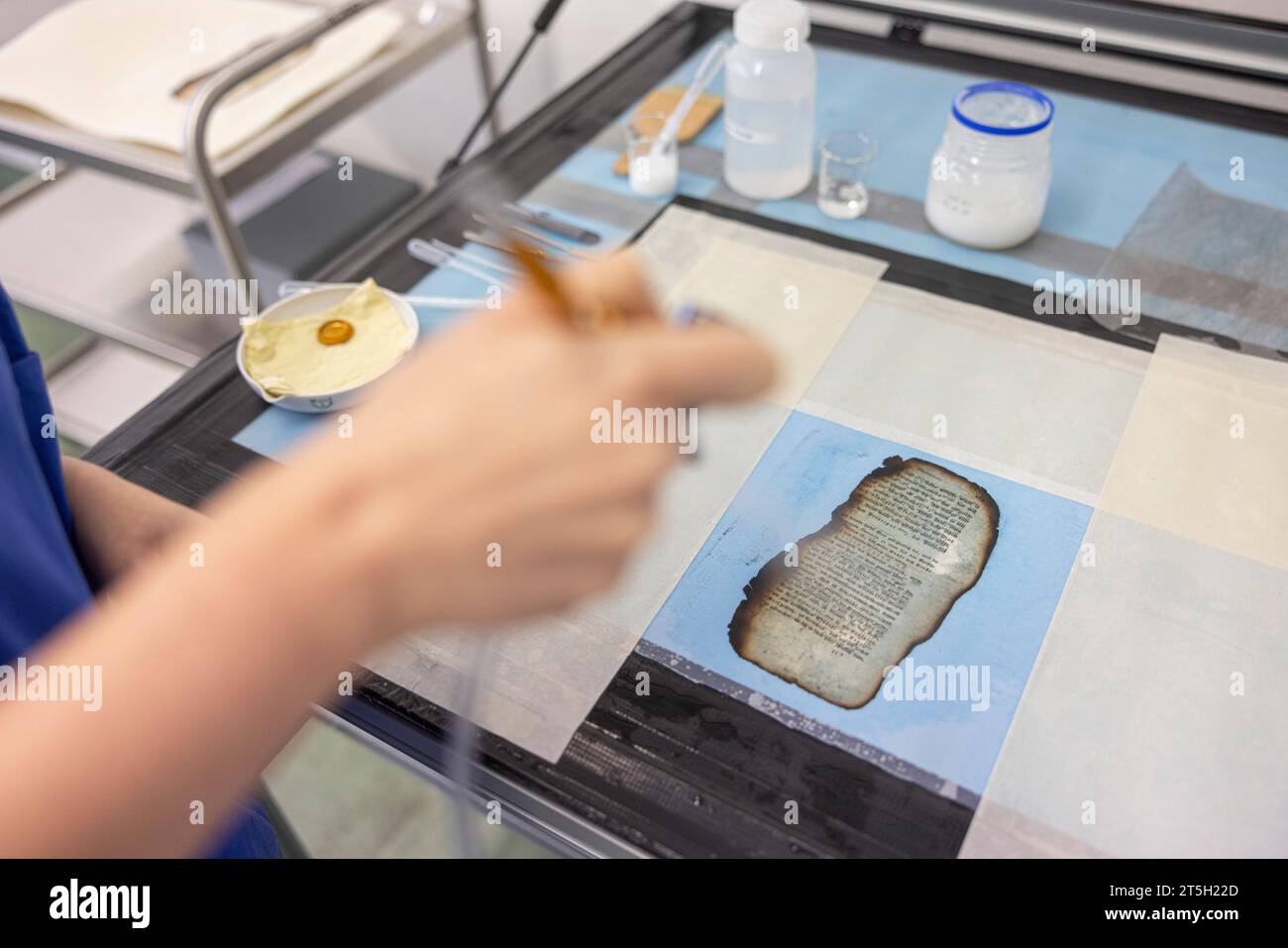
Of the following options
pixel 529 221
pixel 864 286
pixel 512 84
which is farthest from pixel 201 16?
pixel 864 286

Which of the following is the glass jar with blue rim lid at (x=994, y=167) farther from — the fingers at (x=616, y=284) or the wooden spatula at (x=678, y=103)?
the fingers at (x=616, y=284)

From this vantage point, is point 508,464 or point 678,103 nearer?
point 508,464

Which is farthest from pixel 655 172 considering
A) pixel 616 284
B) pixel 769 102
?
pixel 616 284

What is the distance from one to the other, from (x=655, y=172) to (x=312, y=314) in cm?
39

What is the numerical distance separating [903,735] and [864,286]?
467mm

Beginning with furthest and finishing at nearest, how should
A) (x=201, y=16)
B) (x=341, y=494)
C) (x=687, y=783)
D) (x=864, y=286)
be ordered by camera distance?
(x=201, y=16) < (x=864, y=286) < (x=687, y=783) < (x=341, y=494)

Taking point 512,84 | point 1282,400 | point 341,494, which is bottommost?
point 512,84

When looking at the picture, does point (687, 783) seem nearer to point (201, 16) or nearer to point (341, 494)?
point (341, 494)

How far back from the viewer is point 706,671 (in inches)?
25.1

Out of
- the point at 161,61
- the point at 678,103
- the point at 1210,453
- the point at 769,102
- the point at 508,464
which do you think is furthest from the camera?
the point at 161,61

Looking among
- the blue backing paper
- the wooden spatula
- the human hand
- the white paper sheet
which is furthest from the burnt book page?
the white paper sheet

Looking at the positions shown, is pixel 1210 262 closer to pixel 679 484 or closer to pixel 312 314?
pixel 679 484

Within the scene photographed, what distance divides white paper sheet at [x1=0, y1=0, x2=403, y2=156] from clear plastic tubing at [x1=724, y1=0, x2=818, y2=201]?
689 millimetres

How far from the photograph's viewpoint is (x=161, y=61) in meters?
1.49
